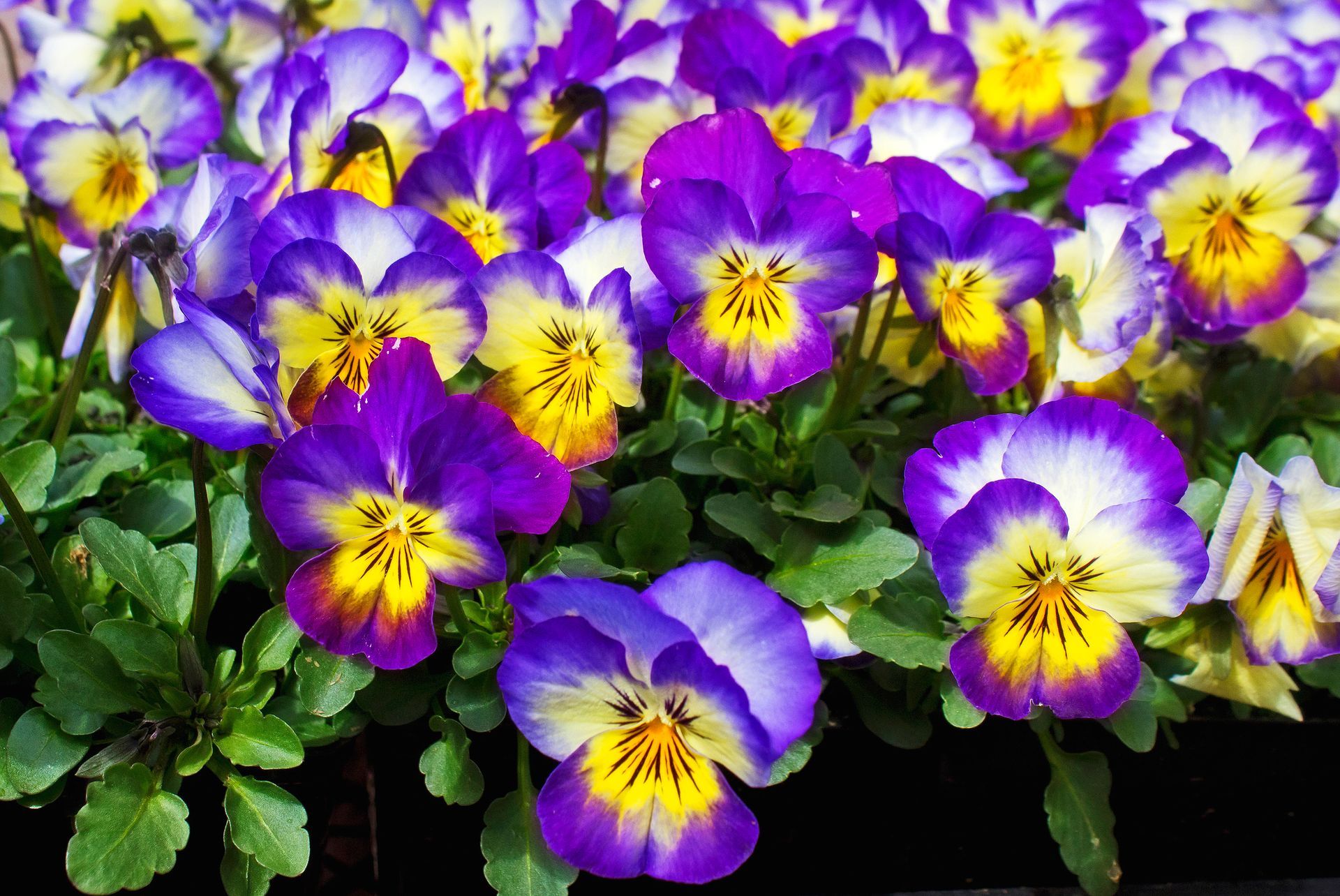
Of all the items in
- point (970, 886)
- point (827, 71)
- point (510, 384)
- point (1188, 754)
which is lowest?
point (970, 886)

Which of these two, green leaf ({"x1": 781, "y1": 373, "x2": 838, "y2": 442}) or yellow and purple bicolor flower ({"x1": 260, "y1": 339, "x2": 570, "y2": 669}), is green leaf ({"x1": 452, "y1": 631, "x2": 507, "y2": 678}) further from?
green leaf ({"x1": 781, "y1": 373, "x2": 838, "y2": 442})

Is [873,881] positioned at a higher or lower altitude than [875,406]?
lower

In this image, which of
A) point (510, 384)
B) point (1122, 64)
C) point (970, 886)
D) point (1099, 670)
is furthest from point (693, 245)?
point (1122, 64)

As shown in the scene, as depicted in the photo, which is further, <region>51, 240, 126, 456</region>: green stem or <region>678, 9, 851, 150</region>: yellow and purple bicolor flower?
<region>678, 9, 851, 150</region>: yellow and purple bicolor flower

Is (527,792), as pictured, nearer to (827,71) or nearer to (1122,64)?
(827,71)

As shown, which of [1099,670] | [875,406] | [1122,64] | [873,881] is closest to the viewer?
[1099,670]

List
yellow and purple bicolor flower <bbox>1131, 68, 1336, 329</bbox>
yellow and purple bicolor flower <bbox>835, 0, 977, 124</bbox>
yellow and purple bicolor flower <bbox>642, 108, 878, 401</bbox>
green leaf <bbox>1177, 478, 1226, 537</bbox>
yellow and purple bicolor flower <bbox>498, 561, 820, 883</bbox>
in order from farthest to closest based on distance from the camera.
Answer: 1. yellow and purple bicolor flower <bbox>835, 0, 977, 124</bbox>
2. yellow and purple bicolor flower <bbox>1131, 68, 1336, 329</bbox>
3. green leaf <bbox>1177, 478, 1226, 537</bbox>
4. yellow and purple bicolor flower <bbox>642, 108, 878, 401</bbox>
5. yellow and purple bicolor flower <bbox>498, 561, 820, 883</bbox>

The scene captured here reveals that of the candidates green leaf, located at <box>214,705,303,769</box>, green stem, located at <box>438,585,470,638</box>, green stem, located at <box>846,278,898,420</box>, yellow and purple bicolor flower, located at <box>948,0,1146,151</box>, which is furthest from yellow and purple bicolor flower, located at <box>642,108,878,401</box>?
yellow and purple bicolor flower, located at <box>948,0,1146,151</box>
